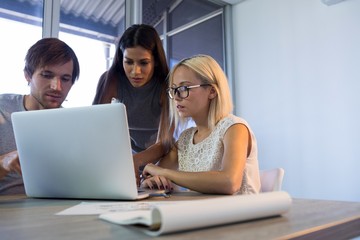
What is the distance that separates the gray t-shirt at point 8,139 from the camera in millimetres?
1296

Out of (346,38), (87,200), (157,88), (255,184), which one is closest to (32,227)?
(87,200)

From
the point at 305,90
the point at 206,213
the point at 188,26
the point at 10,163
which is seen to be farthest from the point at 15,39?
the point at 305,90

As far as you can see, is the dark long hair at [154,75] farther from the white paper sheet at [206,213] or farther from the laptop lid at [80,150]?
the white paper sheet at [206,213]

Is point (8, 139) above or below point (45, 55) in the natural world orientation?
below

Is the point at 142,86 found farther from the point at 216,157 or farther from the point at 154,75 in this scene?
the point at 216,157

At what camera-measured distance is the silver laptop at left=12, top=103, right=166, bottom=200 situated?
0.78m

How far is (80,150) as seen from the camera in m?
0.82

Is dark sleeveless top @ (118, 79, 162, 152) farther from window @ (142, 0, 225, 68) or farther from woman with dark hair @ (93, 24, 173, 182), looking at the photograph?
window @ (142, 0, 225, 68)

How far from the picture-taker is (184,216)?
458 mm

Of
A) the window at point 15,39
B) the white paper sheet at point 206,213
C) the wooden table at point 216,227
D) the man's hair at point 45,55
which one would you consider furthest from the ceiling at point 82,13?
the white paper sheet at point 206,213

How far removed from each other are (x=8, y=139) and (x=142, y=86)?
632 millimetres

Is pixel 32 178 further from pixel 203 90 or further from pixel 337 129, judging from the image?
pixel 337 129

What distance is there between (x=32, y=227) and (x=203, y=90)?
94 centimetres

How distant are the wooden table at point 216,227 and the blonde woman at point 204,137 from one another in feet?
1.36
